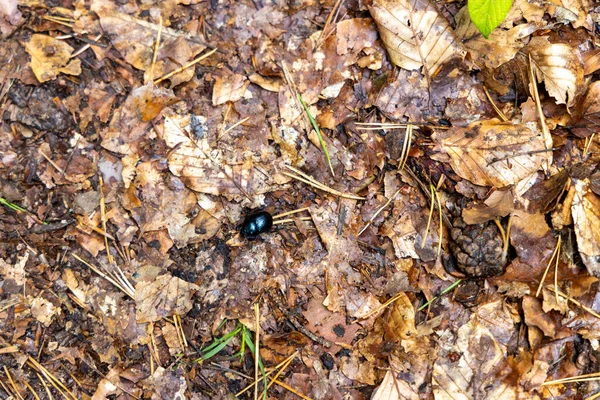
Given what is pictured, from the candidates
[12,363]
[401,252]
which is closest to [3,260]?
[12,363]

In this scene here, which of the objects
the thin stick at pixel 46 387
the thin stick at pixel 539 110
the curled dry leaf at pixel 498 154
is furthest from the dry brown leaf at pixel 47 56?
the thin stick at pixel 539 110

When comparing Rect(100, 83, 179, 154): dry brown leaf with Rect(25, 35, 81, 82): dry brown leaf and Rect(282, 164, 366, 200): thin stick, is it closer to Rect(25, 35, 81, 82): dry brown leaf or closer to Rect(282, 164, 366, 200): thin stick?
Rect(25, 35, 81, 82): dry brown leaf

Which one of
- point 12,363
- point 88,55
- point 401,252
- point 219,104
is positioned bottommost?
point 12,363

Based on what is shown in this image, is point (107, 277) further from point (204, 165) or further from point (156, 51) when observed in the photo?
point (156, 51)

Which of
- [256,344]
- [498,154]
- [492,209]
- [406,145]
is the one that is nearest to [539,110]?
[498,154]

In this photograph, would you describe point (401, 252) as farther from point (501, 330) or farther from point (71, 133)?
point (71, 133)

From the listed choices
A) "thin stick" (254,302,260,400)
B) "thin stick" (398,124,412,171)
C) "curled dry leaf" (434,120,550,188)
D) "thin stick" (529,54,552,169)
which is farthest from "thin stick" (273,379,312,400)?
"thin stick" (529,54,552,169)
